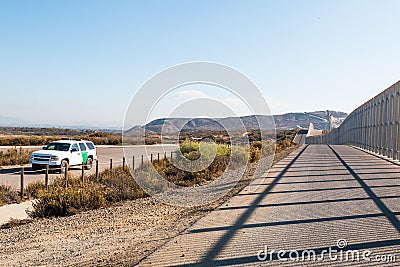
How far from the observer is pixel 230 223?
314 inches

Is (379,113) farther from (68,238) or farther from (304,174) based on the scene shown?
(68,238)

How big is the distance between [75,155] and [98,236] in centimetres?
1803

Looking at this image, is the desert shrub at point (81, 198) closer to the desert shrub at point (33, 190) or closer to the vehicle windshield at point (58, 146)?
the desert shrub at point (33, 190)

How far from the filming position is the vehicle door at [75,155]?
25.5 metres

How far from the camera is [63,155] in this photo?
24.8 metres

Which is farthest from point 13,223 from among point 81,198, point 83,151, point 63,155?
point 83,151

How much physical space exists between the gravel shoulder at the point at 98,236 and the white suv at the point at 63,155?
1266cm

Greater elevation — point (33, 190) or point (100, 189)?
point (100, 189)

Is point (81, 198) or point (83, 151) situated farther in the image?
point (83, 151)

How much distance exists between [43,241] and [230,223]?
3.66m

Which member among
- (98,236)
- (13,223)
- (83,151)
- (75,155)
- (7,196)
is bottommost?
(13,223)

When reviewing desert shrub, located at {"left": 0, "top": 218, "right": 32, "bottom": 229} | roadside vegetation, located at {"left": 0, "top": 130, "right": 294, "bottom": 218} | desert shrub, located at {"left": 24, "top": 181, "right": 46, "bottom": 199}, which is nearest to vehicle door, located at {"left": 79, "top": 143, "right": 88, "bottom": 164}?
roadside vegetation, located at {"left": 0, "top": 130, "right": 294, "bottom": 218}

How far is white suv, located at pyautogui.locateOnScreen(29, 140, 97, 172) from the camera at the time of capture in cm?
2414

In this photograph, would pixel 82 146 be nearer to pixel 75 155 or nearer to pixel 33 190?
pixel 75 155
